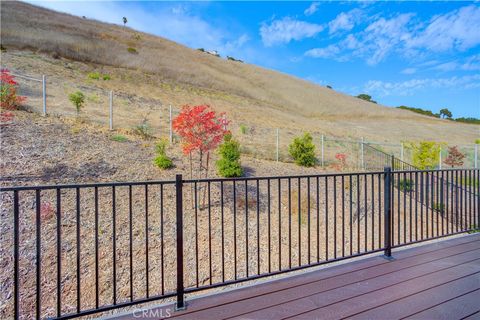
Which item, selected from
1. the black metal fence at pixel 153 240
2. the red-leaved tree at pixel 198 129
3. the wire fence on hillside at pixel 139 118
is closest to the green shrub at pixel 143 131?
the wire fence on hillside at pixel 139 118

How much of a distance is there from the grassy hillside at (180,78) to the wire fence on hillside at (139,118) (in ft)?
2.25

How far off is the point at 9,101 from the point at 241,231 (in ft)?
26.8

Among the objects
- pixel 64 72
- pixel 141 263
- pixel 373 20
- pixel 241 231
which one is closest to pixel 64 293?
pixel 141 263

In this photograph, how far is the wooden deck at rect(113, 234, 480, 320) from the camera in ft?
6.51

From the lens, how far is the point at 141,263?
4.59m

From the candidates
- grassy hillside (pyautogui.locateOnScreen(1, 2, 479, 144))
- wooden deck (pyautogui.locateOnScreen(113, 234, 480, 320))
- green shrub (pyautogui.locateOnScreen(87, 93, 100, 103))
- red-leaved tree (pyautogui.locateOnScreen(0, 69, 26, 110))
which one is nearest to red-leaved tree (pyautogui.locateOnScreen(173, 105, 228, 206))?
wooden deck (pyautogui.locateOnScreen(113, 234, 480, 320))

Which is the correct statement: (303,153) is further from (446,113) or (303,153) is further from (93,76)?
(446,113)

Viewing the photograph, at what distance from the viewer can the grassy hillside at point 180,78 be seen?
21266 millimetres

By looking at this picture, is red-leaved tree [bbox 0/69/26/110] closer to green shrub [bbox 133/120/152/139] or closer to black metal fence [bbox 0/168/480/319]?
green shrub [bbox 133/120/152/139]

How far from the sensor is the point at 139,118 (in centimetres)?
1255

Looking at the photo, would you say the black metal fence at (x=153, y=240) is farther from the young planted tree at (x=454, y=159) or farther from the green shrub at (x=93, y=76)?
the green shrub at (x=93, y=76)

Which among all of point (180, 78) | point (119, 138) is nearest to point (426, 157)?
point (119, 138)

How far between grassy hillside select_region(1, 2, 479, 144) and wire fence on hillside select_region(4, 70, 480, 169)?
69 cm

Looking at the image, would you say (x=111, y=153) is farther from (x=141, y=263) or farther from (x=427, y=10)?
(x=427, y=10)
